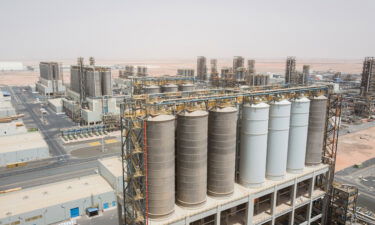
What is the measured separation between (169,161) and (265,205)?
1610cm

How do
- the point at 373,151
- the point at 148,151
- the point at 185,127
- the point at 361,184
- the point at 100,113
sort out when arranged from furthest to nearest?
the point at 100,113
the point at 373,151
the point at 361,184
the point at 185,127
the point at 148,151

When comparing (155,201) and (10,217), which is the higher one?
(155,201)

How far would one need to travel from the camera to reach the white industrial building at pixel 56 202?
36.2 meters

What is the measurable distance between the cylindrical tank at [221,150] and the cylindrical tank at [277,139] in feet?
20.1

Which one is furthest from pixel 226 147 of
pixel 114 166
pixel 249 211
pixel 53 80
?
pixel 53 80

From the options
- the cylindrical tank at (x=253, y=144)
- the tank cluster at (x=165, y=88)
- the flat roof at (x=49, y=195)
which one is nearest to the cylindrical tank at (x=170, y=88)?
the tank cluster at (x=165, y=88)

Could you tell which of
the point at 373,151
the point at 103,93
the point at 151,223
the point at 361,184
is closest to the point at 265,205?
the point at 151,223

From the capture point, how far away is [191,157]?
24.7 m

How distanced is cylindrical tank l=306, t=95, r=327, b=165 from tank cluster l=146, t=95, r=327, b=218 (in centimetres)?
11

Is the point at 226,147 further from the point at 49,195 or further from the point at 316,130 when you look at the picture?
the point at 49,195

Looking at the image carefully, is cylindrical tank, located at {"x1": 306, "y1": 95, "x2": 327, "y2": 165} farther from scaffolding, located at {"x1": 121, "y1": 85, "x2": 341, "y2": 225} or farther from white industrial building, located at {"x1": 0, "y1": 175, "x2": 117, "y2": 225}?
white industrial building, located at {"x1": 0, "y1": 175, "x2": 117, "y2": 225}

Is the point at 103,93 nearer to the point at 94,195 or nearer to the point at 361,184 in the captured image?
the point at 94,195

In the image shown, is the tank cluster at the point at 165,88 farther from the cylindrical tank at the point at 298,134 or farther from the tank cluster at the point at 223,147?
the cylindrical tank at the point at 298,134

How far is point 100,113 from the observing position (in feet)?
284
